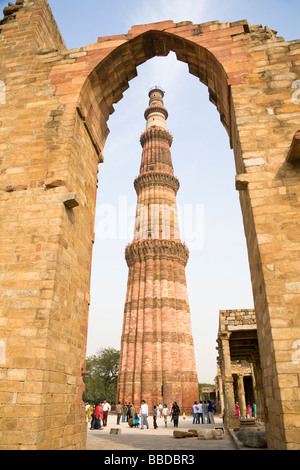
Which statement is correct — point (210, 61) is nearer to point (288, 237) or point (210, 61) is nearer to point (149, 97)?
A: point (288, 237)

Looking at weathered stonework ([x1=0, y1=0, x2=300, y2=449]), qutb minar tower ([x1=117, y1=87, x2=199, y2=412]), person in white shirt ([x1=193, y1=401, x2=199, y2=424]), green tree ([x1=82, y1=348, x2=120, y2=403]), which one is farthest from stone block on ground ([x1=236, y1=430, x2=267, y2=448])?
green tree ([x1=82, y1=348, x2=120, y2=403])

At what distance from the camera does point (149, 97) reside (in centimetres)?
3391

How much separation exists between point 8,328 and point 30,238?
1214 millimetres

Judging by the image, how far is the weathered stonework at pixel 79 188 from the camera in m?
3.78

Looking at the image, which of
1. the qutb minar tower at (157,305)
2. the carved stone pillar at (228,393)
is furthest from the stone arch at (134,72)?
the qutb minar tower at (157,305)

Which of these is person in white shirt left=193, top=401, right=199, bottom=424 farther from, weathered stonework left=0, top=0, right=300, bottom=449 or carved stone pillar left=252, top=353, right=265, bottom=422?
weathered stonework left=0, top=0, right=300, bottom=449

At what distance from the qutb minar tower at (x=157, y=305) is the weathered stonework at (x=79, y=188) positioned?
16.1 meters

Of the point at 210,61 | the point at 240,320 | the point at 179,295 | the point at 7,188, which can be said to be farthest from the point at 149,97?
the point at 7,188

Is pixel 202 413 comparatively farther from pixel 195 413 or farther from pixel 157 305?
pixel 157 305

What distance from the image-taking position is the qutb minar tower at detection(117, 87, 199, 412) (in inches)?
786

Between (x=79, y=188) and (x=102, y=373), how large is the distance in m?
41.9

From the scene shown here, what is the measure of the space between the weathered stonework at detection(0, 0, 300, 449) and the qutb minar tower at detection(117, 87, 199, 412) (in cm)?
1610

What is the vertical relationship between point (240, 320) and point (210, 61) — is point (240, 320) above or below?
below

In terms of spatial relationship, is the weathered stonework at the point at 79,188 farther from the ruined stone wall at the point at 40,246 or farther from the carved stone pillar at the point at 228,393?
the carved stone pillar at the point at 228,393
